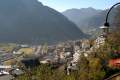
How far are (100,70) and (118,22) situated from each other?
1972 centimetres

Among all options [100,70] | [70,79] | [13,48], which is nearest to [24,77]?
[70,79]

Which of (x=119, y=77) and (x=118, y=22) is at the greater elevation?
(x=118, y=22)

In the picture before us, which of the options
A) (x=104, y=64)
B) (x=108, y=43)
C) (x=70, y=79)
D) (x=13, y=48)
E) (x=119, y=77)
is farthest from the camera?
(x=13, y=48)

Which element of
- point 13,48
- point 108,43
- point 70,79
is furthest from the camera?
point 13,48

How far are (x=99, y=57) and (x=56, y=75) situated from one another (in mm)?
12488

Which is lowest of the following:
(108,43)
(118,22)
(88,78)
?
(88,78)

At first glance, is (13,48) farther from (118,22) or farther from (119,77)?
(119,77)

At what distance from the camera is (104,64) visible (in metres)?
40.9

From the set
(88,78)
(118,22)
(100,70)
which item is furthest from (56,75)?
(118,22)

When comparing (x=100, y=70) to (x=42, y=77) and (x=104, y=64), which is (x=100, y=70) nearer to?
(x=104, y=64)

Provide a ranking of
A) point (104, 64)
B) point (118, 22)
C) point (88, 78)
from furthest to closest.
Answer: point (118, 22)
point (104, 64)
point (88, 78)

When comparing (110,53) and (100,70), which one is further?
(110,53)

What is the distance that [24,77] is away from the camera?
3203 centimetres

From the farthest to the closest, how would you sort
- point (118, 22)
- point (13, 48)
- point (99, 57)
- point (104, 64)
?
point (13, 48), point (118, 22), point (99, 57), point (104, 64)
